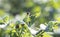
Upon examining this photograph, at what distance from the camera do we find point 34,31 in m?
1.02

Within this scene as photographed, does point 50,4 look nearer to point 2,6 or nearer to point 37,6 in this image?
point 37,6

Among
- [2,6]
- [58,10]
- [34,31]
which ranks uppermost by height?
[2,6]

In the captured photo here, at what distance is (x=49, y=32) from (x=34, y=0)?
108 cm

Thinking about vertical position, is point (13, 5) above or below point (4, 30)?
above

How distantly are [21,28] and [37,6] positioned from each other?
0.92 meters

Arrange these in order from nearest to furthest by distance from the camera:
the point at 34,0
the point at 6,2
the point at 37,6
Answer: the point at 37,6 < the point at 34,0 < the point at 6,2

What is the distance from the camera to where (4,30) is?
104 centimetres

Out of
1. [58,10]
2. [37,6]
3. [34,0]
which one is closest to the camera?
[58,10]

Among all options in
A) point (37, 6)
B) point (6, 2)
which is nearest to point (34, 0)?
point (37, 6)

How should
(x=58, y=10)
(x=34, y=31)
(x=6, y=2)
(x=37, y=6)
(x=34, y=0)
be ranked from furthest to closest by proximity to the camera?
(x=6, y=2)
(x=34, y=0)
(x=37, y=6)
(x=58, y=10)
(x=34, y=31)

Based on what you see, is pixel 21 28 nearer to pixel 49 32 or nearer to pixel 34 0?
pixel 49 32

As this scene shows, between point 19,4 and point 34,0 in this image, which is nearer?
point 34,0

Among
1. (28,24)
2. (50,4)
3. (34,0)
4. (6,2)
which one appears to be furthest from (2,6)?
(28,24)

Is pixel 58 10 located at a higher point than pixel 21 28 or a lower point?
higher
